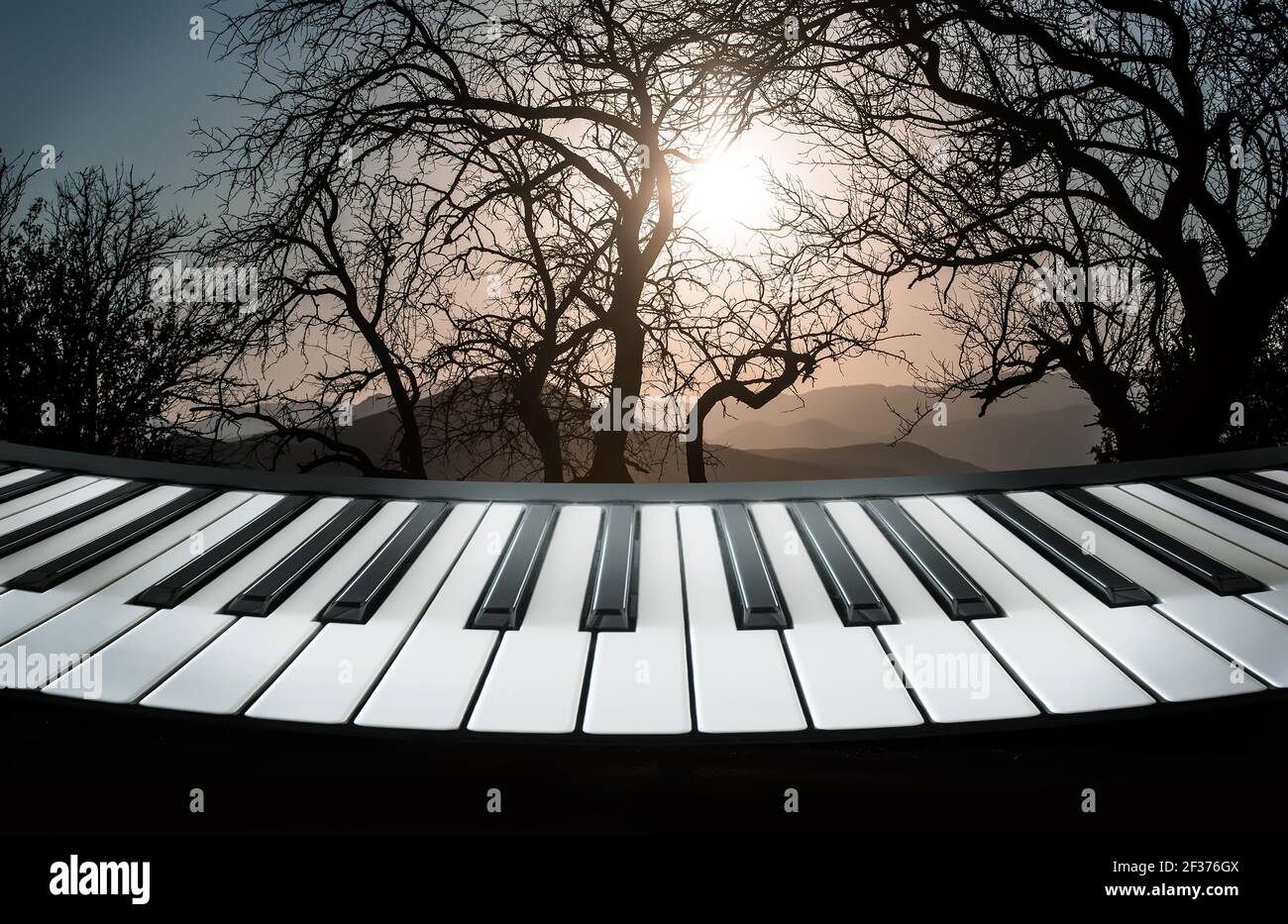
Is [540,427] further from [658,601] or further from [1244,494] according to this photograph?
[1244,494]

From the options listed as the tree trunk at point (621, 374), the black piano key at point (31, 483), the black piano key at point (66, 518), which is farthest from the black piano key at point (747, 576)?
the black piano key at point (31, 483)

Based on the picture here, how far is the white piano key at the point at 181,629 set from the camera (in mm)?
907

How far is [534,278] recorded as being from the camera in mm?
1514

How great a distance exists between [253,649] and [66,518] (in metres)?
0.71

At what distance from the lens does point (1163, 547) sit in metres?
1.17

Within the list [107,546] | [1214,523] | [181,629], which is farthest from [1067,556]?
[107,546]

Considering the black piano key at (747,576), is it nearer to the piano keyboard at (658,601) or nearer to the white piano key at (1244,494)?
the piano keyboard at (658,601)

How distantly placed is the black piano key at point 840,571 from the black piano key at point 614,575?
0.87 feet

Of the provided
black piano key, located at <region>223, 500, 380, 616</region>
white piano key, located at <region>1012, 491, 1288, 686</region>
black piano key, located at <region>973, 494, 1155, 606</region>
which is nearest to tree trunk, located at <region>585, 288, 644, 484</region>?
black piano key, located at <region>223, 500, 380, 616</region>

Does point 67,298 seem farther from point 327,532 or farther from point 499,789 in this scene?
point 499,789

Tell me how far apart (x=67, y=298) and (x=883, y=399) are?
1.78 metres

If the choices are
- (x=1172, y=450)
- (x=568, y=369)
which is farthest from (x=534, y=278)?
(x=1172, y=450)

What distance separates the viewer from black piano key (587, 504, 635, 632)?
99 cm

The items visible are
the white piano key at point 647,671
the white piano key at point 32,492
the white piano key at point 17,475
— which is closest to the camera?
the white piano key at point 647,671
